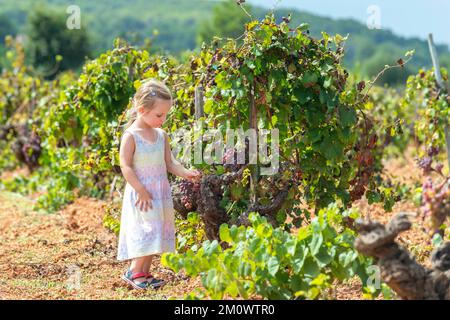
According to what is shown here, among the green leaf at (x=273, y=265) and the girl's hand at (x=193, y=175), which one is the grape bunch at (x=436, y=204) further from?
the girl's hand at (x=193, y=175)

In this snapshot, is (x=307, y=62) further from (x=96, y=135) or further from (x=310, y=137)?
(x=96, y=135)

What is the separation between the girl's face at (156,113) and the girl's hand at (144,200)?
1.21 feet

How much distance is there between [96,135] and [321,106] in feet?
9.87

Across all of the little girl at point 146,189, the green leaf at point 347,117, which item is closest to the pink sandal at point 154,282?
the little girl at point 146,189

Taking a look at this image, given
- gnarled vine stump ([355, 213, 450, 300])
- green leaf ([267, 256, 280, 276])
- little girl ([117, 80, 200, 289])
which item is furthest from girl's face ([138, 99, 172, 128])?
gnarled vine stump ([355, 213, 450, 300])

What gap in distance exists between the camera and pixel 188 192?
190 inches

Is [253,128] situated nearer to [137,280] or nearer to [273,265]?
[137,280]

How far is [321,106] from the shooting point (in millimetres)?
4551

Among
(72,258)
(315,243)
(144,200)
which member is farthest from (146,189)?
(72,258)

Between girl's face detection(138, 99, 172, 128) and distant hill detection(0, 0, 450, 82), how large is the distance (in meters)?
82.5

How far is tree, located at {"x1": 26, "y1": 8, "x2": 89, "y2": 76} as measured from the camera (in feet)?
149

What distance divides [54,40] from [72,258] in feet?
140

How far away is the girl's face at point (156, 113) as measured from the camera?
13.7ft

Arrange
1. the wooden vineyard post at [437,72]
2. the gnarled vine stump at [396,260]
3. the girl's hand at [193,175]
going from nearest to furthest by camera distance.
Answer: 1. the gnarled vine stump at [396,260]
2. the girl's hand at [193,175]
3. the wooden vineyard post at [437,72]
